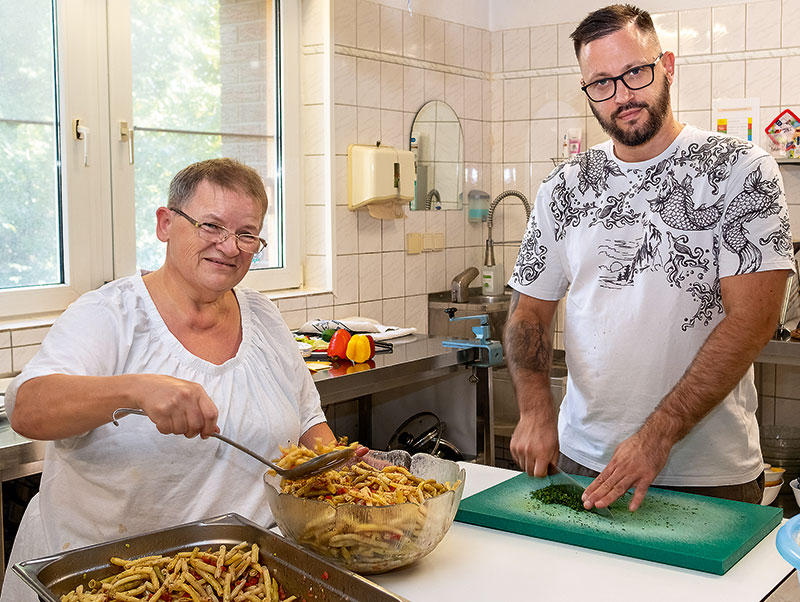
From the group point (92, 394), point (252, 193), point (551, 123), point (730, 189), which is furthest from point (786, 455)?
point (92, 394)

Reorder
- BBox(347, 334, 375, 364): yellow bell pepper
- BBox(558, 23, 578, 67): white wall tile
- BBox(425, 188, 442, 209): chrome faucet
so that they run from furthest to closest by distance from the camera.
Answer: BBox(558, 23, 578, 67): white wall tile, BBox(425, 188, 442, 209): chrome faucet, BBox(347, 334, 375, 364): yellow bell pepper

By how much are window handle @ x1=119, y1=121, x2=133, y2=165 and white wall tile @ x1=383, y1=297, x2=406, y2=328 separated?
1.36 m

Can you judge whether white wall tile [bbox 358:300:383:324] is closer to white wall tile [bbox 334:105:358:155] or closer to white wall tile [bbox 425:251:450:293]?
white wall tile [bbox 425:251:450:293]

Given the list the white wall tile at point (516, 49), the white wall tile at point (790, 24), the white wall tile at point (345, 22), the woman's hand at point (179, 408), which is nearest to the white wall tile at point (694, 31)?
the white wall tile at point (790, 24)

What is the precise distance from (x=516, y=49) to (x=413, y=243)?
3.99 feet

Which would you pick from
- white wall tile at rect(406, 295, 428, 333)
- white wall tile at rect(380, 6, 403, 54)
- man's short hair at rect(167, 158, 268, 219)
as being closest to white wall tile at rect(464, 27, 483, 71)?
white wall tile at rect(380, 6, 403, 54)

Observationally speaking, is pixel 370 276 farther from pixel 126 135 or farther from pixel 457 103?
pixel 126 135

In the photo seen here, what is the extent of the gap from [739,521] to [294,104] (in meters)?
2.75

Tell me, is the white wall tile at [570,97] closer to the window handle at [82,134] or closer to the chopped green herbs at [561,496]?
the window handle at [82,134]

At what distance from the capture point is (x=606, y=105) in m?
1.89

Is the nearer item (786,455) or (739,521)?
(739,521)

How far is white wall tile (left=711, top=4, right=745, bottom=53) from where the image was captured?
13.2ft

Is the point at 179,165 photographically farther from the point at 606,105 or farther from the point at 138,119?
the point at 606,105

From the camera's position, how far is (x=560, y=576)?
134 cm
